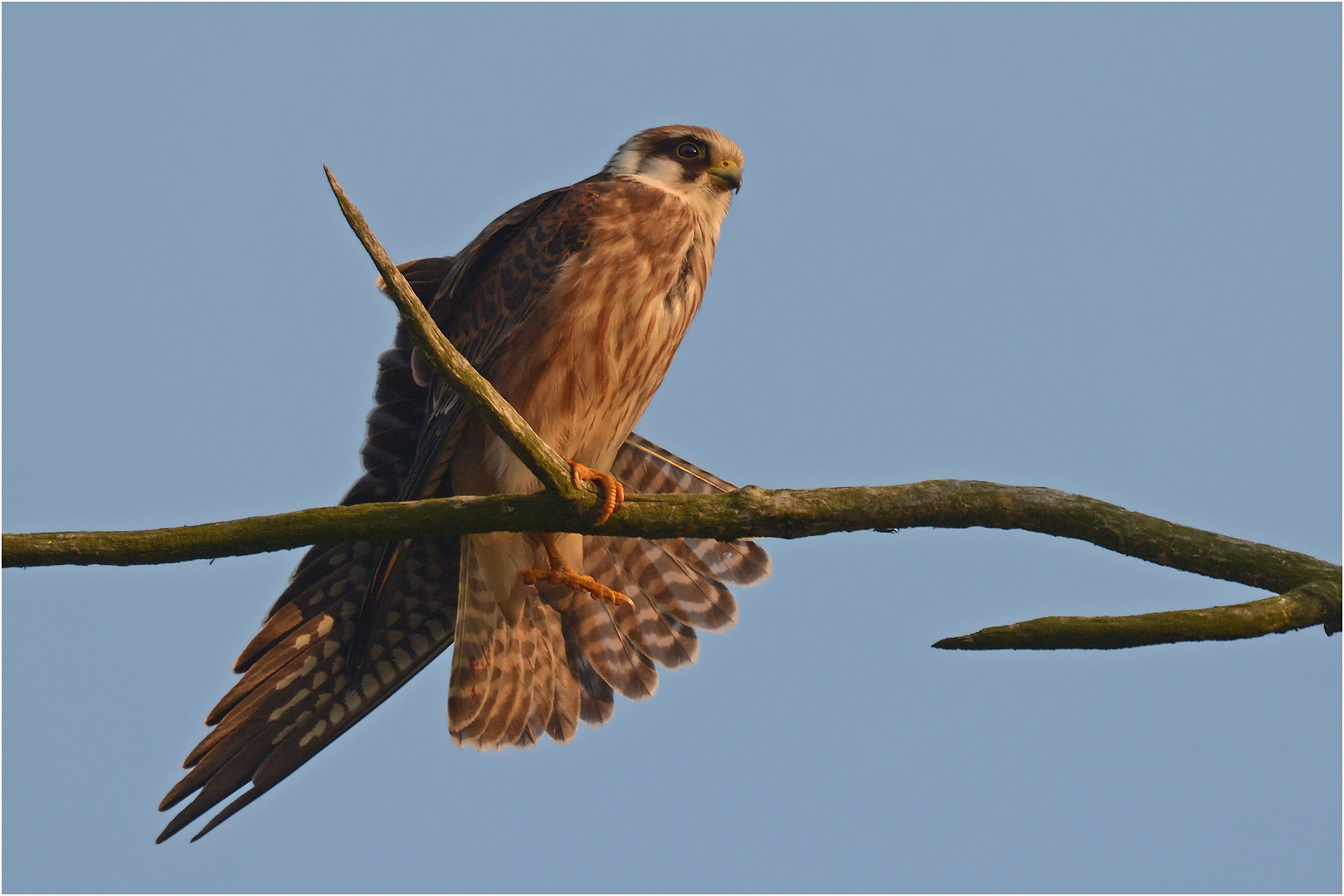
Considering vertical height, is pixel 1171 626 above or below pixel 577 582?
below

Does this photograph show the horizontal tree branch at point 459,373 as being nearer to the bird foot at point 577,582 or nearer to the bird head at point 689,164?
the bird foot at point 577,582

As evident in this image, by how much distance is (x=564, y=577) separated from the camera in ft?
15.0

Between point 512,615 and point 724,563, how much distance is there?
93 centimetres

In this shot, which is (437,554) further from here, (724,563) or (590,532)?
(590,532)

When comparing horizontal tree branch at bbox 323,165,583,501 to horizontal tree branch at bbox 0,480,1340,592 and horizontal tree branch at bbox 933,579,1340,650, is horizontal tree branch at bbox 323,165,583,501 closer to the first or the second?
horizontal tree branch at bbox 0,480,1340,592

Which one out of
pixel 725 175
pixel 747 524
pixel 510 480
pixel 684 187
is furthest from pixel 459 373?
pixel 725 175

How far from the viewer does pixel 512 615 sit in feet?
16.8

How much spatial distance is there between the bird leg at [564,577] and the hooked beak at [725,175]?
61.6 inches

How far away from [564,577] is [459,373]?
1.77 meters

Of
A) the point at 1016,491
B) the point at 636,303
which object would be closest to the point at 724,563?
the point at 636,303

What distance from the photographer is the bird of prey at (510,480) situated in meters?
4.43

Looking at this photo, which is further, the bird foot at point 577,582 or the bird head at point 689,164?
the bird head at point 689,164

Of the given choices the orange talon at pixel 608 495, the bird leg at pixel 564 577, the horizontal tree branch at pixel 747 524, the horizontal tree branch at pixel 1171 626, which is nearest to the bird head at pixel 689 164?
the bird leg at pixel 564 577

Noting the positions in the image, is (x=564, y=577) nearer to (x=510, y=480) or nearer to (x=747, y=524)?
(x=510, y=480)
